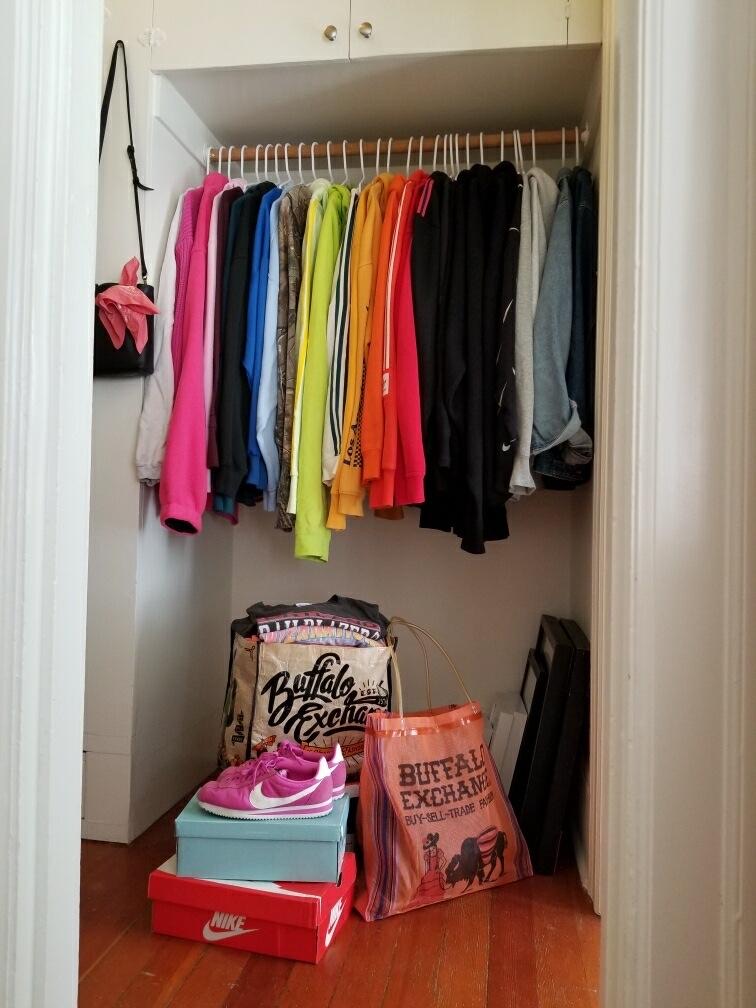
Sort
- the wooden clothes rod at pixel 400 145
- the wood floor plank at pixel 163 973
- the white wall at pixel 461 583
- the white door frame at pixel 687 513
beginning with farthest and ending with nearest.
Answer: the white wall at pixel 461 583 < the wooden clothes rod at pixel 400 145 < the wood floor plank at pixel 163 973 < the white door frame at pixel 687 513

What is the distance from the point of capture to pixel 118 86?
1.84 m

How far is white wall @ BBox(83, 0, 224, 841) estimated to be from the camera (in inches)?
70.9

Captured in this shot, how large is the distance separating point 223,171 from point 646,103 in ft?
5.46

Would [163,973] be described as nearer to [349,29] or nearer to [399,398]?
[399,398]

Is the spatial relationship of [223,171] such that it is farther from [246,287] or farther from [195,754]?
[195,754]

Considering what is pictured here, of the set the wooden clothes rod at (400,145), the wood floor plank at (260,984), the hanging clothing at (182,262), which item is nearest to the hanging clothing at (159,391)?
the hanging clothing at (182,262)

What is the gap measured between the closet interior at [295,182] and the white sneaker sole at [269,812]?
1.45 feet

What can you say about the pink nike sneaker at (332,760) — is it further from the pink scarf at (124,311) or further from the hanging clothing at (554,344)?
the pink scarf at (124,311)

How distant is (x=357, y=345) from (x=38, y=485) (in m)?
1.05

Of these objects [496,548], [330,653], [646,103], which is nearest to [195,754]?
[330,653]

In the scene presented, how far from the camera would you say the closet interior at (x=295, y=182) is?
5.79 feet

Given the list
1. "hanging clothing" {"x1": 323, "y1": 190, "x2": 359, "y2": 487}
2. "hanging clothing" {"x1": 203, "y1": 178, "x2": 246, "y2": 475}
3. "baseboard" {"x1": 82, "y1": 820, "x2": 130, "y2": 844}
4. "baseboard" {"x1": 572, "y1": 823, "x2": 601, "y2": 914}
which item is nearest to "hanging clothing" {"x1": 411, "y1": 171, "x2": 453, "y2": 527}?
"hanging clothing" {"x1": 323, "y1": 190, "x2": 359, "y2": 487}

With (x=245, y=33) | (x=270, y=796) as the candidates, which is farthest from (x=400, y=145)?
(x=270, y=796)

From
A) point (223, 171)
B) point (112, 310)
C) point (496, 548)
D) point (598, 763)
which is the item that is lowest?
point (598, 763)
